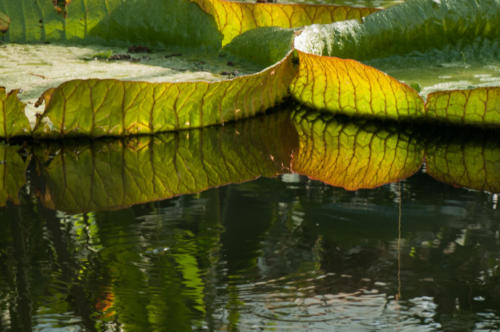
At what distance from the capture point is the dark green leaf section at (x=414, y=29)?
9.35 feet

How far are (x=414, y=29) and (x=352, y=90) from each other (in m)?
0.65

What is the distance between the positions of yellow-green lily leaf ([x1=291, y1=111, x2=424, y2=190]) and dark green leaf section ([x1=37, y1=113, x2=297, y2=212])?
0.23ft

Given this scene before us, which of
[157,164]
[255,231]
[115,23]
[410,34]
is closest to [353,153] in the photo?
[157,164]

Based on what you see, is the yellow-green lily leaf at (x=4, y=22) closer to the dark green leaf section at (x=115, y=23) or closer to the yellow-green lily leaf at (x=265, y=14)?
the dark green leaf section at (x=115, y=23)

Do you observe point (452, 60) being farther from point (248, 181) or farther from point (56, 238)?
point (56, 238)

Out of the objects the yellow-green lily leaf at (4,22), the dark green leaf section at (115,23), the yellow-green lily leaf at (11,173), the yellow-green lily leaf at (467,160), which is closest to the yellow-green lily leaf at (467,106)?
the yellow-green lily leaf at (467,160)

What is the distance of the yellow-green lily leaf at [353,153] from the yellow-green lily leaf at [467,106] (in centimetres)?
13

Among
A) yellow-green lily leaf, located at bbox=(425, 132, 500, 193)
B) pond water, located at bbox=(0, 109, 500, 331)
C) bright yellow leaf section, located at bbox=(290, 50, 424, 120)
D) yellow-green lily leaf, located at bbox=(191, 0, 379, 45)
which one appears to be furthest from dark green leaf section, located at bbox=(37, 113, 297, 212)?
yellow-green lily leaf, located at bbox=(191, 0, 379, 45)

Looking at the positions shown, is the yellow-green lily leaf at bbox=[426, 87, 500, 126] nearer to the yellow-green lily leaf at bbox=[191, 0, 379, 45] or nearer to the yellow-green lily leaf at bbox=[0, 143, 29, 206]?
the yellow-green lily leaf at bbox=[191, 0, 379, 45]

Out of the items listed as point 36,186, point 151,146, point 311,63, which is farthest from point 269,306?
point 311,63

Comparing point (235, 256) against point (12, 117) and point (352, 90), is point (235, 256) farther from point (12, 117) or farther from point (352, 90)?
point (352, 90)

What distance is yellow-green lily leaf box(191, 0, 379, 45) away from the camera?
9.82 feet

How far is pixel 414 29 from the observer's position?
2.89 metres

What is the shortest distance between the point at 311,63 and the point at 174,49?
35.4 inches
